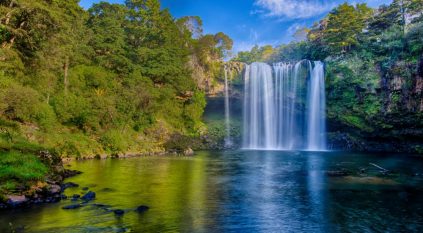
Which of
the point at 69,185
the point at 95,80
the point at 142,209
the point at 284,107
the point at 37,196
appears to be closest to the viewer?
the point at 142,209

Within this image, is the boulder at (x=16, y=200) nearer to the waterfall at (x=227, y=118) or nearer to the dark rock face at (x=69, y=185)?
the dark rock face at (x=69, y=185)

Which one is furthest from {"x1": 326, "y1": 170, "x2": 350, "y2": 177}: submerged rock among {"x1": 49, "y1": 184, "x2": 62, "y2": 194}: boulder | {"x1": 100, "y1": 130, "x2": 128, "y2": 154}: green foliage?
{"x1": 100, "y1": 130, "x2": 128, "y2": 154}: green foliage

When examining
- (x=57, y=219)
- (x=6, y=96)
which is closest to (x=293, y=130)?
(x=6, y=96)

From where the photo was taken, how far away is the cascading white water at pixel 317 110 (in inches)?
1919

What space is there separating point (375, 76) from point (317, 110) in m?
8.86

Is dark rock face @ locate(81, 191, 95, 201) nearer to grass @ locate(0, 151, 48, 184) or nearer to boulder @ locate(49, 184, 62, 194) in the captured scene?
boulder @ locate(49, 184, 62, 194)

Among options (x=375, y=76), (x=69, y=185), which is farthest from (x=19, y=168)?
(x=375, y=76)

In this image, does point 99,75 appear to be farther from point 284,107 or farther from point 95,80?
point 284,107

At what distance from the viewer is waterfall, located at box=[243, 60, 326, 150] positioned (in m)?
49.4

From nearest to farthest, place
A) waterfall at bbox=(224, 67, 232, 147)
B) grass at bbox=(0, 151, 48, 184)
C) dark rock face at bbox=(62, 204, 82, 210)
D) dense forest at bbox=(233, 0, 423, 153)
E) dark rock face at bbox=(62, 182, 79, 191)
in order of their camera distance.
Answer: dark rock face at bbox=(62, 204, 82, 210) → grass at bbox=(0, 151, 48, 184) → dark rock face at bbox=(62, 182, 79, 191) → dense forest at bbox=(233, 0, 423, 153) → waterfall at bbox=(224, 67, 232, 147)

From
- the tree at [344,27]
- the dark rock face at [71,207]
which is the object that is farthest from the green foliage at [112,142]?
the tree at [344,27]

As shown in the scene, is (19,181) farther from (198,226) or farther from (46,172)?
(198,226)

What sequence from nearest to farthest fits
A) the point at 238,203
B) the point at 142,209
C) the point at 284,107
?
the point at 142,209 → the point at 238,203 → the point at 284,107

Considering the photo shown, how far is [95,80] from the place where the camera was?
40.1m
